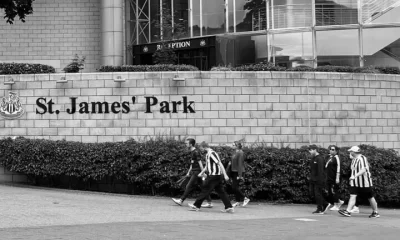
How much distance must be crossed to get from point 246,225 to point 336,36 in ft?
47.9

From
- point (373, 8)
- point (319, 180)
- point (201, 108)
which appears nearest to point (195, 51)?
point (373, 8)

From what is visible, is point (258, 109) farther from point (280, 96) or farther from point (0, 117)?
point (0, 117)

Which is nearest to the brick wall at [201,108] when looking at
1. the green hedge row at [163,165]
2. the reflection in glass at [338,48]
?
the green hedge row at [163,165]

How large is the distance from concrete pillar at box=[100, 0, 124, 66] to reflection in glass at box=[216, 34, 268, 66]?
498 cm

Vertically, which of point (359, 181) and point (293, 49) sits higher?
point (293, 49)

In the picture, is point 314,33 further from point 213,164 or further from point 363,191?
point 213,164

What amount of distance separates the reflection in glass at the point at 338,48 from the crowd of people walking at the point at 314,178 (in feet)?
29.0

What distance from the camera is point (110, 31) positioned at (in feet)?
98.4

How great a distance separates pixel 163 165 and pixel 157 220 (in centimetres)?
501

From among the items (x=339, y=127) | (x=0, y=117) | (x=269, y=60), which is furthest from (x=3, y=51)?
(x=339, y=127)

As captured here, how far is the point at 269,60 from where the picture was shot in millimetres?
26625

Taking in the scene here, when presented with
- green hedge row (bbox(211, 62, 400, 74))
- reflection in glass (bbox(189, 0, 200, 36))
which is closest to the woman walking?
green hedge row (bbox(211, 62, 400, 74))

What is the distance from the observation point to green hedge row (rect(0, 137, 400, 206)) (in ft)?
60.8

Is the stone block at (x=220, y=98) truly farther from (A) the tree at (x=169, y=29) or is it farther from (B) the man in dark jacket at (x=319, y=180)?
(A) the tree at (x=169, y=29)
